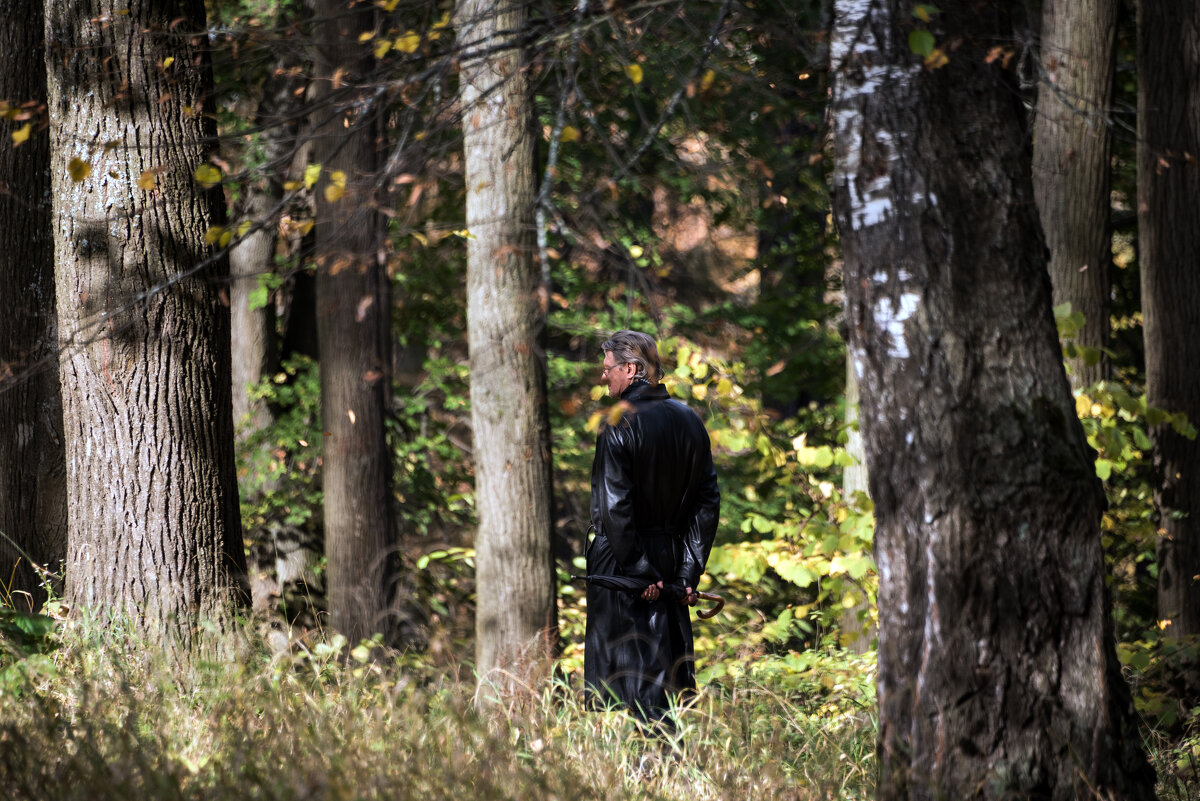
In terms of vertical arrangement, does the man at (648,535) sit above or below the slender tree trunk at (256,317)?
below

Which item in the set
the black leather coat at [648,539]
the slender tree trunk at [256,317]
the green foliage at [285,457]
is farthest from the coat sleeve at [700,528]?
the slender tree trunk at [256,317]

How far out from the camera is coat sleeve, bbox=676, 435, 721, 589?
496cm

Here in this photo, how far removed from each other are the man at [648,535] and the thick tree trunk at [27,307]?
11.7 feet

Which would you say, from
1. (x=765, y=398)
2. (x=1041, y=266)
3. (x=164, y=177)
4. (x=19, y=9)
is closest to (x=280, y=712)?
(x=164, y=177)

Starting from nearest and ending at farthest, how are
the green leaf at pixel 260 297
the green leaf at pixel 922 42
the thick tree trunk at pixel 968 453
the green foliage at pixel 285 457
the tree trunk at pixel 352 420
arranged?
the green leaf at pixel 922 42 → the thick tree trunk at pixel 968 453 → the tree trunk at pixel 352 420 → the green foliage at pixel 285 457 → the green leaf at pixel 260 297

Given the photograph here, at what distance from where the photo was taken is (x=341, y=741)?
3.44 meters

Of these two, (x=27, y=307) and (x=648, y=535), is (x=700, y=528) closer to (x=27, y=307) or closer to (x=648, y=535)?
(x=648, y=535)

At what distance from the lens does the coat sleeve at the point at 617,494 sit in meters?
4.74

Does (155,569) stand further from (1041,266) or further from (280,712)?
(1041,266)

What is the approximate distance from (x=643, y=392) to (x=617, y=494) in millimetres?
490

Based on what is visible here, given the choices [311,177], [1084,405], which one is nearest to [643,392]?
[311,177]

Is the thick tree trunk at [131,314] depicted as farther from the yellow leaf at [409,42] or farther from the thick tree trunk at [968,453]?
the thick tree trunk at [968,453]

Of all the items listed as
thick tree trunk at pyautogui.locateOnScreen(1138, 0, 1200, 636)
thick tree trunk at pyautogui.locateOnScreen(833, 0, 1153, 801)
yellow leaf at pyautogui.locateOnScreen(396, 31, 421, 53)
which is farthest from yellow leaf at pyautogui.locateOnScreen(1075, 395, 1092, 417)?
yellow leaf at pyautogui.locateOnScreen(396, 31, 421, 53)

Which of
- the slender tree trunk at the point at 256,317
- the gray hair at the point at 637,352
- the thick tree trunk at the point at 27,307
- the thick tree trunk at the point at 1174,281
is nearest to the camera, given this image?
the gray hair at the point at 637,352
